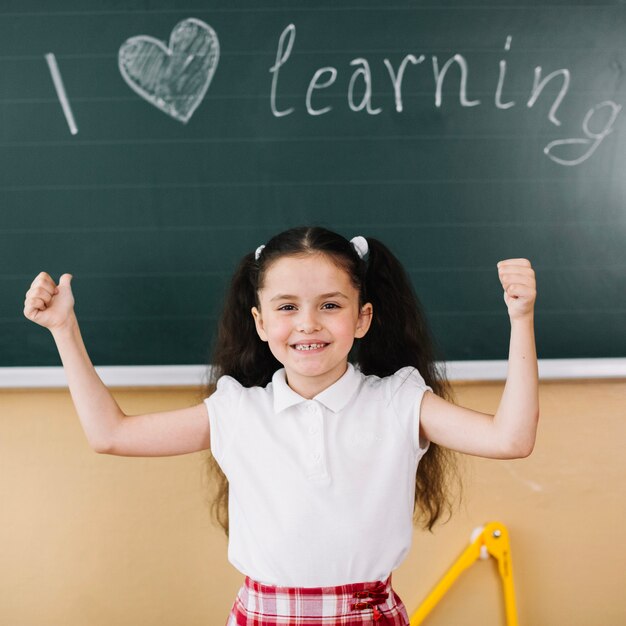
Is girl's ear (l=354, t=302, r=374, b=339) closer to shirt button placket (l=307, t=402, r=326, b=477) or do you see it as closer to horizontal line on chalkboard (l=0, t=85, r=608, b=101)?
shirt button placket (l=307, t=402, r=326, b=477)

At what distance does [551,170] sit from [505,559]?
2.67 ft

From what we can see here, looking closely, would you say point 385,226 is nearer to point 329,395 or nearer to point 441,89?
point 441,89

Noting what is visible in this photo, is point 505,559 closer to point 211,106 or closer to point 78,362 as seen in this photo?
point 78,362

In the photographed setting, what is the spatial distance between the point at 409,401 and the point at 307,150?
611 millimetres

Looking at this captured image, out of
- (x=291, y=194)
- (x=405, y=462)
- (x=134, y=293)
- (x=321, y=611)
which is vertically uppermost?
(x=291, y=194)

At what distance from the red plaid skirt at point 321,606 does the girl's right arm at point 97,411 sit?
0.25 metres

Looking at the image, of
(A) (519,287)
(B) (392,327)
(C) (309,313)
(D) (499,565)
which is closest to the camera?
(A) (519,287)

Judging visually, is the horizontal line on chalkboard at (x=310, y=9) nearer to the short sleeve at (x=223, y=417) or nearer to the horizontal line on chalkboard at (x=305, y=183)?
the horizontal line on chalkboard at (x=305, y=183)

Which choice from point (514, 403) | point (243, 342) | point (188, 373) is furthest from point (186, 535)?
point (514, 403)

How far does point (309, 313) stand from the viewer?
1.17m

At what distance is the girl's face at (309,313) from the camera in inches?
46.2

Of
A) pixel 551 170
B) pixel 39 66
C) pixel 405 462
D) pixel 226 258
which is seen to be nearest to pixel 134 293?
pixel 226 258

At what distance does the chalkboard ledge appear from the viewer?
5.36 ft

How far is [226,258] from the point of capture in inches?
63.7
